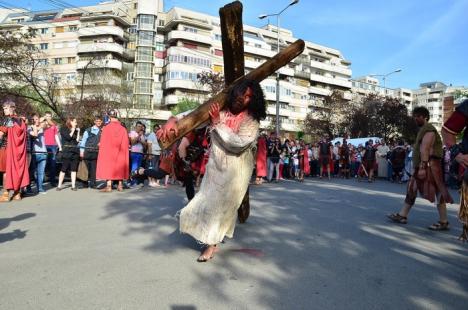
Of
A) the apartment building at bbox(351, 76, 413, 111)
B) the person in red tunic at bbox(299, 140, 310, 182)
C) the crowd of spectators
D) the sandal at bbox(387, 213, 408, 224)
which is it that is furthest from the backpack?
the apartment building at bbox(351, 76, 413, 111)

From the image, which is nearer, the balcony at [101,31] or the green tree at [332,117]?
the green tree at [332,117]

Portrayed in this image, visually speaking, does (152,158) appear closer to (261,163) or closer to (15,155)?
(261,163)

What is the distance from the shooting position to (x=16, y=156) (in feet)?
28.0

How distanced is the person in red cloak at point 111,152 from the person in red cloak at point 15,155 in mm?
2115

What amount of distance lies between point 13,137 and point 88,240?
4547 millimetres

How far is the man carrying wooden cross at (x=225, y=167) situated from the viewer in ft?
14.5

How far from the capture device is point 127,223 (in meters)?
6.36

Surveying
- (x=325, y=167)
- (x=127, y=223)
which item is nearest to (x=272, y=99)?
(x=325, y=167)

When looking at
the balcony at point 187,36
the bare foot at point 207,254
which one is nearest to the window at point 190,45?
the balcony at point 187,36

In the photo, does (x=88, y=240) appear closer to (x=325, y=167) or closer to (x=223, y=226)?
(x=223, y=226)

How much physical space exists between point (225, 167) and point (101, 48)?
65.2 meters

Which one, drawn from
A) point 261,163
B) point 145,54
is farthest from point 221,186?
point 145,54

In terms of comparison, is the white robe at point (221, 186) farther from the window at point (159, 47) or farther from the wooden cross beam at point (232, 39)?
the window at point (159, 47)

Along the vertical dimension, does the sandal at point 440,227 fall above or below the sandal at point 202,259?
above
